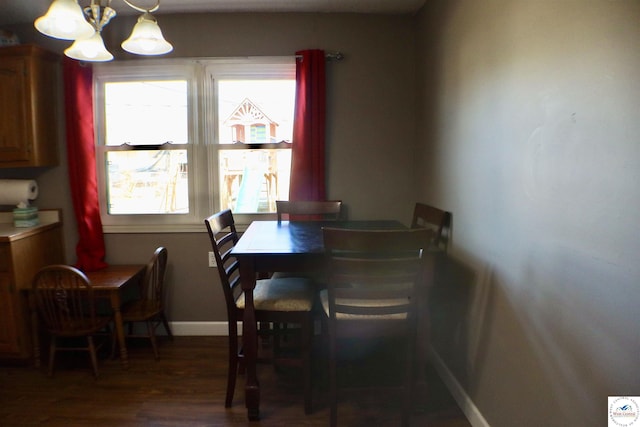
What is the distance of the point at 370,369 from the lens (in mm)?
2406

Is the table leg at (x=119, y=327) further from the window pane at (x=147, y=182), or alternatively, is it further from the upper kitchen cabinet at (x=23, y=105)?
the upper kitchen cabinet at (x=23, y=105)

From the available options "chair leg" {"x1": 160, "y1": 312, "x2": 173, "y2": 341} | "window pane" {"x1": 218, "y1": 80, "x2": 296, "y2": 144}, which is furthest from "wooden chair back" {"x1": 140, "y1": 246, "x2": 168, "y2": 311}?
"window pane" {"x1": 218, "y1": 80, "x2": 296, "y2": 144}

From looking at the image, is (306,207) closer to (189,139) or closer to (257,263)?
(257,263)

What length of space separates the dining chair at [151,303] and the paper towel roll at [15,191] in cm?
101

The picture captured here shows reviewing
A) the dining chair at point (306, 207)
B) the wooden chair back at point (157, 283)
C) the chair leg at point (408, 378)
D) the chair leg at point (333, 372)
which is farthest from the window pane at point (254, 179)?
the chair leg at point (408, 378)

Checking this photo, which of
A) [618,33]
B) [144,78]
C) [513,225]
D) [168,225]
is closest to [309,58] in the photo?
[144,78]

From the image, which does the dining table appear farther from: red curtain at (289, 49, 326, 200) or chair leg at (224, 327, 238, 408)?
red curtain at (289, 49, 326, 200)

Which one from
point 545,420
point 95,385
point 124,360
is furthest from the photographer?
point 124,360

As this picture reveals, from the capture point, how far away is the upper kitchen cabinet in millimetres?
2584

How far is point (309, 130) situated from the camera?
278cm

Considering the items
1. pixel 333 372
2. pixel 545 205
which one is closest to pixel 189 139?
pixel 333 372

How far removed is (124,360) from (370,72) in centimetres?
254

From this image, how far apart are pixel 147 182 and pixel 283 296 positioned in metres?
1.57

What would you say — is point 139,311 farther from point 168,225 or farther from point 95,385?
point 168,225
